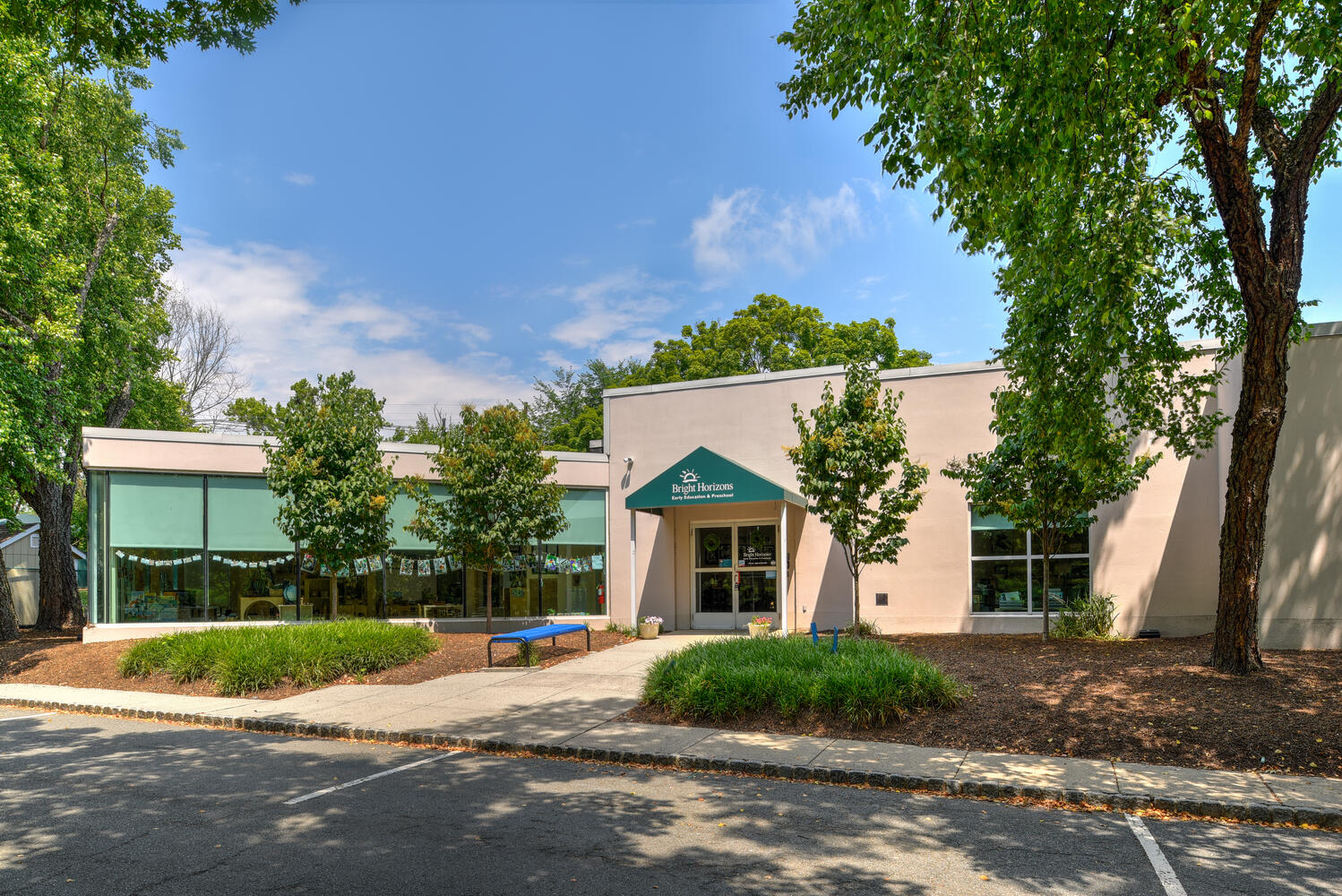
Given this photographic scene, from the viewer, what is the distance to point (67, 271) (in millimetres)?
17594

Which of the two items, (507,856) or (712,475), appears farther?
(712,475)

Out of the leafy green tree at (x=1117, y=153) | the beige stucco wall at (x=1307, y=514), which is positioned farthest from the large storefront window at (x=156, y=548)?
the beige stucco wall at (x=1307, y=514)

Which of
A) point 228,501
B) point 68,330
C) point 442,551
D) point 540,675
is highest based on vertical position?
point 68,330

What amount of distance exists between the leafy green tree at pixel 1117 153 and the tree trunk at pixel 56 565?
20.4 metres

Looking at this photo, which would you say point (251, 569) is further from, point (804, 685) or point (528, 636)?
point (804, 685)

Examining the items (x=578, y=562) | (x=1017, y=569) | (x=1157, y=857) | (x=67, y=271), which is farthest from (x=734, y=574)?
(x=67, y=271)

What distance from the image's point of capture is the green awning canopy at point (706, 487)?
55.3ft

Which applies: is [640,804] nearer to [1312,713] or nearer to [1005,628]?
[1312,713]

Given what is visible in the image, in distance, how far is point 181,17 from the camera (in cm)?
799

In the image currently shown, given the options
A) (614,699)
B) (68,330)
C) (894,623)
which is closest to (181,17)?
(614,699)

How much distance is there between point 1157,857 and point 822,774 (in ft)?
9.02

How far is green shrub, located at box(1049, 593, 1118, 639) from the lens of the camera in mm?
15211

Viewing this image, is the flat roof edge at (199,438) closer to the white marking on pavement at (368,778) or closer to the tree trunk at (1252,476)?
the white marking on pavement at (368,778)

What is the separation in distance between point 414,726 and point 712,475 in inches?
342
